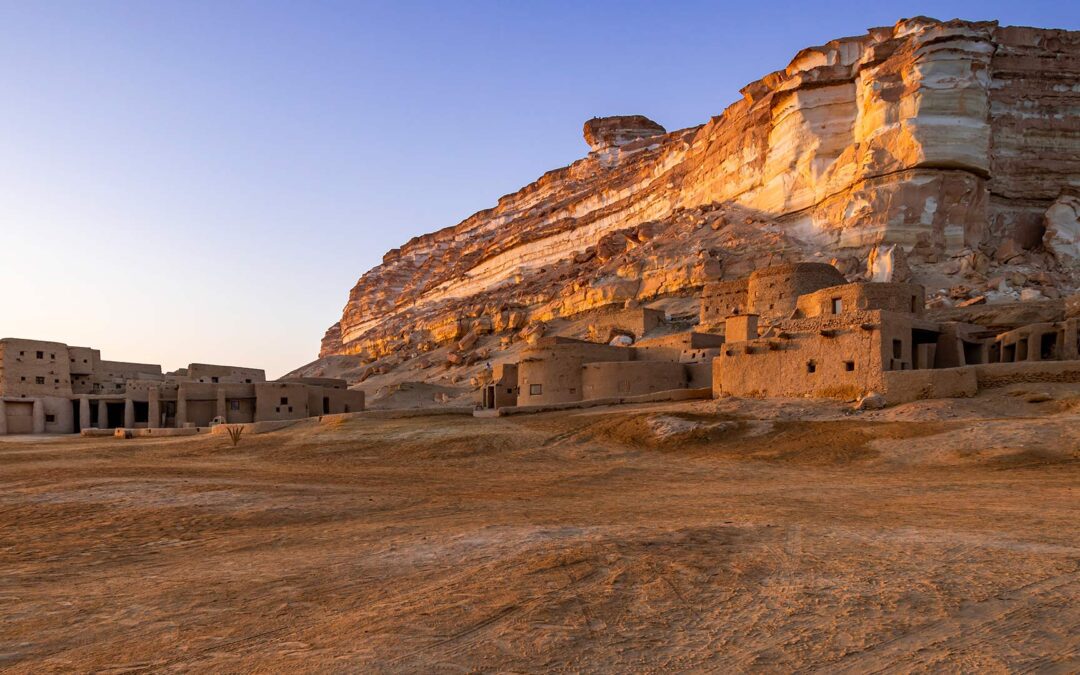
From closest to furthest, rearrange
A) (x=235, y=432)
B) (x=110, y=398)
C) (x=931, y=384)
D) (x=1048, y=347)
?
(x=931, y=384)
(x=1048, y=347)
(x=235, y=432)
(x=110, y=398)

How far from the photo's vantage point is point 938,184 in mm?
44750

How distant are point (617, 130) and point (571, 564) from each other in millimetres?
113205

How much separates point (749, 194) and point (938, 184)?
669 inches

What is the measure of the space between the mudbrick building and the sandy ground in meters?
16.7

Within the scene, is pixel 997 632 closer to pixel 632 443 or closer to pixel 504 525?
pixel 504 525

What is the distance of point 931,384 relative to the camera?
16172 mm

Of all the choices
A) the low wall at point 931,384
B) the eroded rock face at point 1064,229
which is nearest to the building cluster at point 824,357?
the low wall at point 931,384

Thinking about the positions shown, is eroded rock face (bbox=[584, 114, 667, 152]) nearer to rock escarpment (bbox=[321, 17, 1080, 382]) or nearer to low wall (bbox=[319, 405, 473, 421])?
rock escarpment (bbox=[321, 17, 1080, 382])


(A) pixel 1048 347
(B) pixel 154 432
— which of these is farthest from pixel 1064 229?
(B) pixel 154 432

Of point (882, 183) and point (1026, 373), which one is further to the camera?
point (882, 183)

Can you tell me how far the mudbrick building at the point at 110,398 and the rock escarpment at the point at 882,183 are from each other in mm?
23744

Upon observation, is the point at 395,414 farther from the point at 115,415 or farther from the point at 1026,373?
the point at 115,415

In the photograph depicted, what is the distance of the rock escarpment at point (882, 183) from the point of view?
4434 cm

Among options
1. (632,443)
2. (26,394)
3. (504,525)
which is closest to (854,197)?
(632,443)
